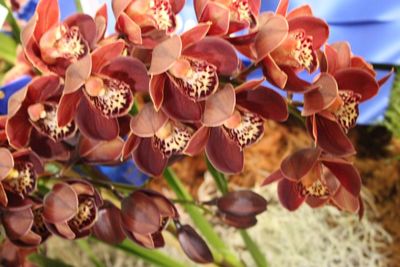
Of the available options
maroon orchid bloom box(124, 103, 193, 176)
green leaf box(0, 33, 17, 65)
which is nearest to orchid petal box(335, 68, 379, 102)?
maroon orchid bloom box(124, 103, 193, 176)

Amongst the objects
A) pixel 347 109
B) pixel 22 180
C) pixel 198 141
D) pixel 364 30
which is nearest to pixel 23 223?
pixel 22 180

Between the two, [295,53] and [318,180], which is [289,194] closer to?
[318,180]

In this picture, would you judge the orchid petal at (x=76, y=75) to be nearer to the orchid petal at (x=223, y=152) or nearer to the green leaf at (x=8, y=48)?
the orchid petal at (x=223, y=152)

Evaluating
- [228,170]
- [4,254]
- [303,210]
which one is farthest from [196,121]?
[303,210]

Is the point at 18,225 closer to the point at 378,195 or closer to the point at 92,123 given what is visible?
the point at 92,123

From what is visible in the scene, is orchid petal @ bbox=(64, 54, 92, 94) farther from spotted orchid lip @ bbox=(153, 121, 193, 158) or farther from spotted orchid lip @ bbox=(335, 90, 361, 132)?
spotted orchid lip @ bbox=(335, 90, 361, 132)
